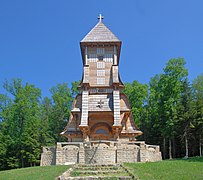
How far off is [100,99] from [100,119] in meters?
2.06

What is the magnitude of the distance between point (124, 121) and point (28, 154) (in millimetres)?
15022

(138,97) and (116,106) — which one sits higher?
(138,97)

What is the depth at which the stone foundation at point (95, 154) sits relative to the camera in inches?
872

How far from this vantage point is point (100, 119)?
2931 cm

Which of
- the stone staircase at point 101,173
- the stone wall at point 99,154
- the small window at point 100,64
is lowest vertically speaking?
the stone staircase at point 101,173

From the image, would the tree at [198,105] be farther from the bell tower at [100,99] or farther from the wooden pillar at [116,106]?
the wooden pillar at [116,106]

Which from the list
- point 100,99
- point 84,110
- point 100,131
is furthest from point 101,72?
point 100,131

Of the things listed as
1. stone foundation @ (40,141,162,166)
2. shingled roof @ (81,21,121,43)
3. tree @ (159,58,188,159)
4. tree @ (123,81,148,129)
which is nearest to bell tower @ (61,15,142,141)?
shingled roof @ (81,21,121,43)

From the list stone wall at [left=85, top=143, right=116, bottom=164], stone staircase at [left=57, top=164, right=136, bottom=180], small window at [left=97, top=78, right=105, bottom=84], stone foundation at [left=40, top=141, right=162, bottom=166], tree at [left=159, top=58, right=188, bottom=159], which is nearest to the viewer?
stone staircase at [left=57, top=164, right=136, bottom=180]

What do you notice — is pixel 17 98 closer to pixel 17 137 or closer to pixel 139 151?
pixel 17 137

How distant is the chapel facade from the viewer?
22.7m

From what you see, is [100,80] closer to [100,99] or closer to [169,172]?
[100,99]

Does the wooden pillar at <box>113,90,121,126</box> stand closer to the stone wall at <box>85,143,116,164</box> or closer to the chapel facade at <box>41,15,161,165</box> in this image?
the chapel facade at <box>41,15,161,165</box>

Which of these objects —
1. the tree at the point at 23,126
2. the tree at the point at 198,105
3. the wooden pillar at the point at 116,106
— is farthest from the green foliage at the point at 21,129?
the tree at the point at 198,105
